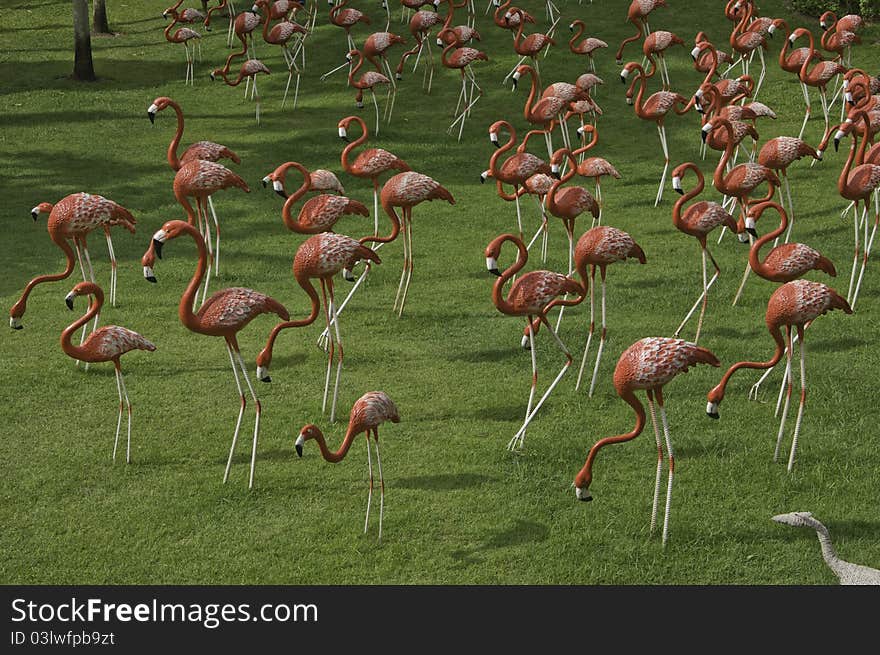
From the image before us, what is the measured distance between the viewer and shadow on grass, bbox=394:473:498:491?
7828mm

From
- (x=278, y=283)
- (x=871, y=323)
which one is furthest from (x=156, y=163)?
(x=871, y=323)

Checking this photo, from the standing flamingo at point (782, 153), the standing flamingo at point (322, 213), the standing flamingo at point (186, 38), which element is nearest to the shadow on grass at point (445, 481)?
the standing flamingo at point (322, 213)

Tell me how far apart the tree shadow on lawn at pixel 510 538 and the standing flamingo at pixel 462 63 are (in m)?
10.1

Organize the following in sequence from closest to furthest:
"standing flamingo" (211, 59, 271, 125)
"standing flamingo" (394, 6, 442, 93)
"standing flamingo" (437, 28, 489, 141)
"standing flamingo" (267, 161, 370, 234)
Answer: "standing flamingo" (267, 161, 370, 234) → "standing flamingo" (437, 28, 489, 141) → "standing flamingo" (211, 59, 271, 125) → "standing flamingo" (394, 6, 442, 93)

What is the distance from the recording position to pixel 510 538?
283 inches

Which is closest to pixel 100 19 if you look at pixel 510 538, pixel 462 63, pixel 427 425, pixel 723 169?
pixel 462 63

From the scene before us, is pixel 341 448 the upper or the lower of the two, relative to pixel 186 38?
lower

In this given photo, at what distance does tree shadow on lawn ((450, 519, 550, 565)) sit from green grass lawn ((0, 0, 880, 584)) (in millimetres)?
18

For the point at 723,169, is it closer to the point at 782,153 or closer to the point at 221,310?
the point at 782,153

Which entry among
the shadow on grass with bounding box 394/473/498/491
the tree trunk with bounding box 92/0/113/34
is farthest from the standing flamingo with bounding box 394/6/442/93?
A: the shadow on grass with bounding box 394/473/498/491

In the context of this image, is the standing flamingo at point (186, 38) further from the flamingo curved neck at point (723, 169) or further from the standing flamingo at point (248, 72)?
the flamingo curved neck at point (723, 169)

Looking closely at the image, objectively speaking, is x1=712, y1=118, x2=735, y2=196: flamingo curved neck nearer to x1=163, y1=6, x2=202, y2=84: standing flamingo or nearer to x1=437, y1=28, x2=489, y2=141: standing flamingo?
x1=437, y1=28, x2=489, y2=141: standing flamingo

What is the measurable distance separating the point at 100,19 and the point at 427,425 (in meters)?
17.2

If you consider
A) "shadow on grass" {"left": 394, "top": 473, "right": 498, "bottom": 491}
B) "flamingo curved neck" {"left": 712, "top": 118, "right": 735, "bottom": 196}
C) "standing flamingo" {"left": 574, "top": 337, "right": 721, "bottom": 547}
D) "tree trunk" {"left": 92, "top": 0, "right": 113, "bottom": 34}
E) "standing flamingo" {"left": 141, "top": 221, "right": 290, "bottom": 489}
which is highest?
"tree trunk" {"left": 92, "top": 0, "right": 113, "bottom": 34}
